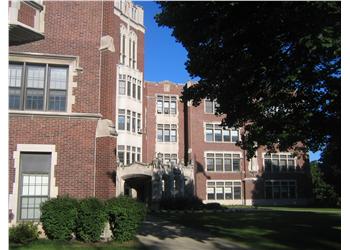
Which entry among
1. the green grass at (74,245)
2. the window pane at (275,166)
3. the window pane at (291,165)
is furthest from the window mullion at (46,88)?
the window pane at (291,165)

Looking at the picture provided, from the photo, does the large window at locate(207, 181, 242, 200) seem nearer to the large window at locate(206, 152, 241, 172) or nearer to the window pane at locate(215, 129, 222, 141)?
the large window at locate(206, 152, 241, 172)

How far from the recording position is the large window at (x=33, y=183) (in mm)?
14250

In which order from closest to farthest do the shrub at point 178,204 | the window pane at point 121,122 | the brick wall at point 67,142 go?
the brick wall at point 67,142
the shrub at point 178,204
the window pane at point 121,122

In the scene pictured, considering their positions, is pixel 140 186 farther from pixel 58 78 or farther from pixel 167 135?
pixel 58 78

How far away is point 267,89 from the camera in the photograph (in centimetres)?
1399

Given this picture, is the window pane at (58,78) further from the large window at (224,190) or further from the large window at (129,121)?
the large window at (224,190)

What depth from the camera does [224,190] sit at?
167 feet

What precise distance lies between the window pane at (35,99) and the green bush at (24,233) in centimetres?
410

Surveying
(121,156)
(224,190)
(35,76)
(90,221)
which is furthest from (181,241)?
(224,190)

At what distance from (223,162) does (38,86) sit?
38.4 m

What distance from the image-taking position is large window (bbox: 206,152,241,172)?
51.1 m
